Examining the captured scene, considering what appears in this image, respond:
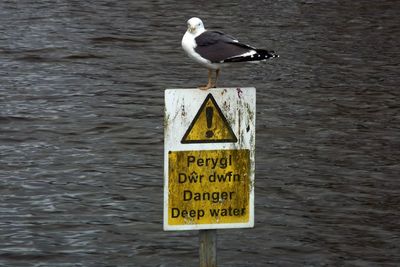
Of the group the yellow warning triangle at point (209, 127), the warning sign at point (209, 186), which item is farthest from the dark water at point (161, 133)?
the yellow warning triangle at point (209, 127)

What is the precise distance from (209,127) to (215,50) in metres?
0.99

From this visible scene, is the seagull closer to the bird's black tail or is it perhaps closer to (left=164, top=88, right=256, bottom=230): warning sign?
the bird's black tail

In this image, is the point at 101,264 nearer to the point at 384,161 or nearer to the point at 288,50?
the point at 384,161

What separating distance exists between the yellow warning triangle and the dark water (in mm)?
2902

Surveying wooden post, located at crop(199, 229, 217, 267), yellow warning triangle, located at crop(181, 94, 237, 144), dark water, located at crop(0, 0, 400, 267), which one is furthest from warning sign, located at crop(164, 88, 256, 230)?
dark water, located at crop(0, 0, 400, 267)

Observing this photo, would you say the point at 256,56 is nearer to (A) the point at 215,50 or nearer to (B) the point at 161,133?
(A) the point at 215,50

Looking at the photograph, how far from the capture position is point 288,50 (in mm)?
17781

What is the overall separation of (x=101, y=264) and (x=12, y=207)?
5.48 ft

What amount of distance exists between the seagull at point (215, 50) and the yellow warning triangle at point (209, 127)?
0.76m

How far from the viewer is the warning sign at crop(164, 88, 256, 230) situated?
6.27 m

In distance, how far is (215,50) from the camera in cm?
720

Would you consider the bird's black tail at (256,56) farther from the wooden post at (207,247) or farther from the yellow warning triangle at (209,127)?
the wooden post at (207,247)

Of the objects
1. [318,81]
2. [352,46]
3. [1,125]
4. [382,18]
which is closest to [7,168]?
[1,125]

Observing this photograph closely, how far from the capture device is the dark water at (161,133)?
9641mm
